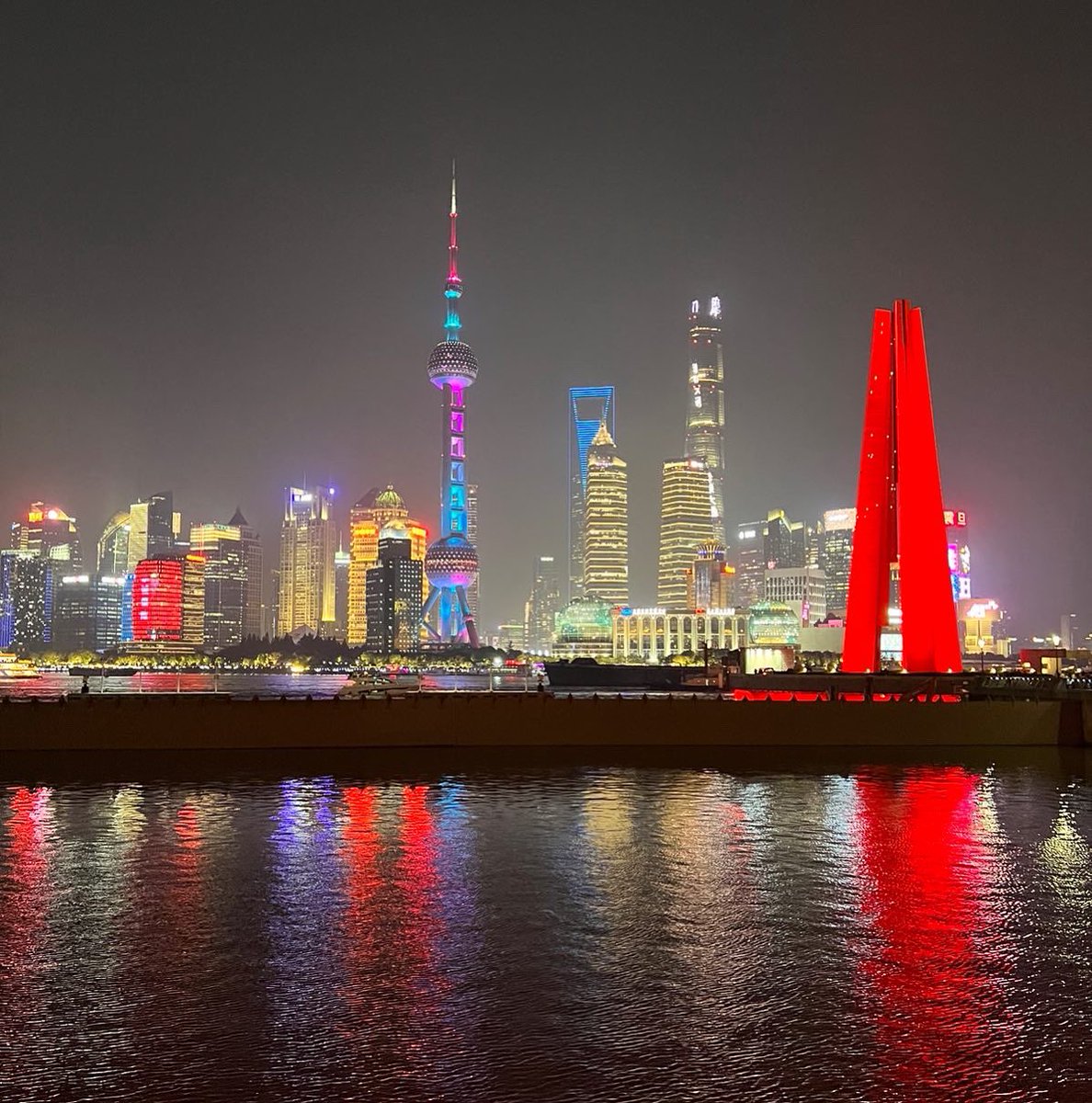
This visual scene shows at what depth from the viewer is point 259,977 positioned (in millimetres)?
10289

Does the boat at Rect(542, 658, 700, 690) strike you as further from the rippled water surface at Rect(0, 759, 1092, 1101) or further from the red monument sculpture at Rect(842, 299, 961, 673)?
the rippled water surface at Rect(0, 759, 1092, 1101)

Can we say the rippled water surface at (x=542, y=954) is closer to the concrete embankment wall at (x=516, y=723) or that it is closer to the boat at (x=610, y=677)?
the concrete embankment wall at (x=516, y=723)

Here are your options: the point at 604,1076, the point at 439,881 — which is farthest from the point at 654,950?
the point at 439,881

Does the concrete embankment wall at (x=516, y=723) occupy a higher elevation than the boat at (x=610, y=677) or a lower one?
higher

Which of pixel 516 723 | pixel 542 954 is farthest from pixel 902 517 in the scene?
pixel 542 954

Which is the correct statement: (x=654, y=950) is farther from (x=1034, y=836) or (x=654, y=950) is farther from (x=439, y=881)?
(x=1034, y=836)

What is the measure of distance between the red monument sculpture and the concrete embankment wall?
26.1 ft

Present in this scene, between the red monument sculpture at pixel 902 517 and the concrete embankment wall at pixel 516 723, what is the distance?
7962mm

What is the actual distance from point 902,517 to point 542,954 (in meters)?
38.2

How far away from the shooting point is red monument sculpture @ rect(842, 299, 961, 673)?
148ft

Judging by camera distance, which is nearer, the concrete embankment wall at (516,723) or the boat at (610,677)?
the concrete embankment wall at (516,723)

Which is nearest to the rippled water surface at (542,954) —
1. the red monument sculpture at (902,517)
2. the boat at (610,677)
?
the red monument sculpture at (902,517)

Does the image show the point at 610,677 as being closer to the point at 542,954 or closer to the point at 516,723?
the point at 516,723

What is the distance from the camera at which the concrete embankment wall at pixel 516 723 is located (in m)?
33.5
